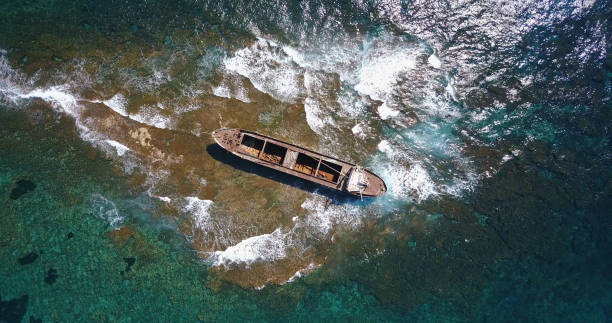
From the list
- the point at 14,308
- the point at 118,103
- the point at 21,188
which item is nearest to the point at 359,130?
the point at 118,103

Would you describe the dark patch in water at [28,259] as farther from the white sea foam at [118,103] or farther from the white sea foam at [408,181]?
the white sea foam at [408,181]

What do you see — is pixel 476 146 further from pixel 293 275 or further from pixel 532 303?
pixel 293 275

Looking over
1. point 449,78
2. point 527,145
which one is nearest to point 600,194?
point 527,145

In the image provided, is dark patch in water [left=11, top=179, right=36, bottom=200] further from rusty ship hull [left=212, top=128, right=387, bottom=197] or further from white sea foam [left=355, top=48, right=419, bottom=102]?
white sea foam [left=355, top=48, right=419, bottom=102]

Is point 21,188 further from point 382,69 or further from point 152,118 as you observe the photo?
point 382,69

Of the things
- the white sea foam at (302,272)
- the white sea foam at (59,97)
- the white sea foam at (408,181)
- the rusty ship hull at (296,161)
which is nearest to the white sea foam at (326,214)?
the rusty ship hull at (296,161)

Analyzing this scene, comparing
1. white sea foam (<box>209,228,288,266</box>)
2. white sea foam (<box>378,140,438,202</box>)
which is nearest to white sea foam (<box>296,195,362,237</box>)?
white sea foam (<box>209,228,288,266</box>)
